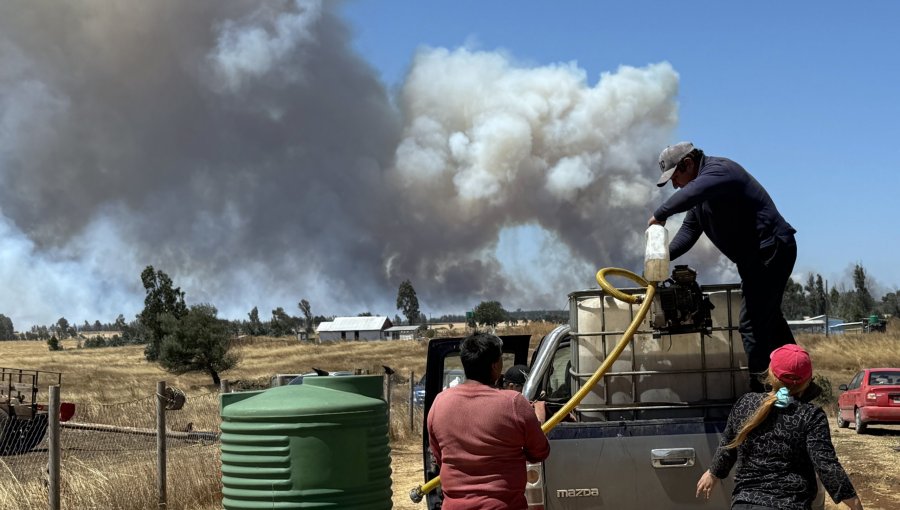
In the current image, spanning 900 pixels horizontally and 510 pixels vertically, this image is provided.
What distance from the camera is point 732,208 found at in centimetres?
566

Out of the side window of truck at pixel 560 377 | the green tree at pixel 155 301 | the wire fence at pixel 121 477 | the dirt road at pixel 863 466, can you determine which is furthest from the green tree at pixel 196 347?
the side window of truck at pixel 560 377

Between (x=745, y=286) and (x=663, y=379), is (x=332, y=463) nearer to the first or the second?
(x=663, y=379)

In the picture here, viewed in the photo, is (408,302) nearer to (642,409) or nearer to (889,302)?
(889,302)

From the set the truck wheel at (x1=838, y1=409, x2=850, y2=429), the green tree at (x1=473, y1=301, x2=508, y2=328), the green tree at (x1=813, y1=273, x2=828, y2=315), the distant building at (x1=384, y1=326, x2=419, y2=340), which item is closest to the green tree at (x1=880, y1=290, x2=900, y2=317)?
the green tree at (x1=813, y1=273, x2=828, y2=315)

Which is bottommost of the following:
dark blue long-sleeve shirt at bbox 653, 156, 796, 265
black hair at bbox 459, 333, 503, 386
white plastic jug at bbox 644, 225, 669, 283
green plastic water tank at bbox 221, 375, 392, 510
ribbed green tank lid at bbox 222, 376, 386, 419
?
green plastic water tank at bbox 221, 375, 392, 510

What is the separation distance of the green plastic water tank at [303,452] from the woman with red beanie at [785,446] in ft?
7.00

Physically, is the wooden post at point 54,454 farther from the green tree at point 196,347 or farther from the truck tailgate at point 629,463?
the green tree at point 196,347

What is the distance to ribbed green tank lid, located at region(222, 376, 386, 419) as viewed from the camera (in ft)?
18.1

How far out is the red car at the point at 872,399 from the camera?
18.9 meters

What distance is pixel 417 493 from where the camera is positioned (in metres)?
5.73

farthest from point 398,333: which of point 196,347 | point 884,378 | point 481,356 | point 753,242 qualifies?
point 481,356

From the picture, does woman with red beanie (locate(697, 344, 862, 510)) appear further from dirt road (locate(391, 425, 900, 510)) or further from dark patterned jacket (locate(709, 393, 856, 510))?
dirt road (locate(391, 425, 900, 510))

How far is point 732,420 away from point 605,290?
156 centimetres

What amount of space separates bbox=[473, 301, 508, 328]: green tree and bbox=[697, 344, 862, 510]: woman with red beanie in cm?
11119
